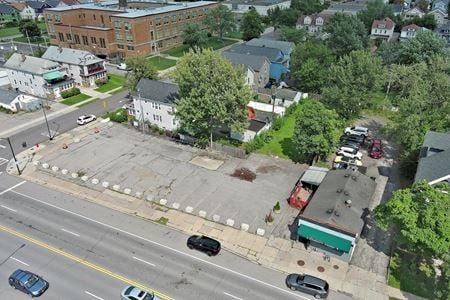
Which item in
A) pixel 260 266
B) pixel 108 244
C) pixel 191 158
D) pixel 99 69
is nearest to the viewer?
pixel 260 266

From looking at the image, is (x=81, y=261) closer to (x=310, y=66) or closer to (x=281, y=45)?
(x=310, y=66)

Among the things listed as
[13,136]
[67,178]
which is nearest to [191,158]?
[67,178]

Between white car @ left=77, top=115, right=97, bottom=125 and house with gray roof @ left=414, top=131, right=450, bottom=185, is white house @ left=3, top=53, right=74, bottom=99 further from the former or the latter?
house with gray roof @ left=414, top=131, right=450, bottom=185

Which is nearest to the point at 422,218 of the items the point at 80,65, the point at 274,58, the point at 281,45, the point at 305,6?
the point at 274,58

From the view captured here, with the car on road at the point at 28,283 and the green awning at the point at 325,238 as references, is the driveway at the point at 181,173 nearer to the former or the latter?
the green awning at the point at 325,238

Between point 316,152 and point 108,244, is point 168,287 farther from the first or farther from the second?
point 316,152

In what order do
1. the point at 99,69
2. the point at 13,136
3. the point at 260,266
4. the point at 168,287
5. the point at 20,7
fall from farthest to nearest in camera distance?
the point at 20,7
the point at 99,69
the point at 13,136
the point at 260,266
the point at 168,287
